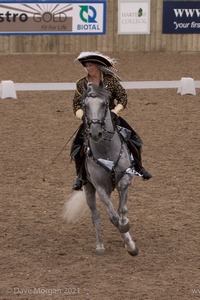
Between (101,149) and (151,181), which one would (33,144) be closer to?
(151,181)

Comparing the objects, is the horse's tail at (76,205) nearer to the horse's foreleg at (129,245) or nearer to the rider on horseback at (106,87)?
the rider on horseback at (106,87)

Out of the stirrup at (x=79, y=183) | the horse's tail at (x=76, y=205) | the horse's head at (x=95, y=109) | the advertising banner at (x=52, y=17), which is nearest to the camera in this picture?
the horse's head at (x=95, y=109)

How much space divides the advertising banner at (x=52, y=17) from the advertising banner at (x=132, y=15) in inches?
21.9

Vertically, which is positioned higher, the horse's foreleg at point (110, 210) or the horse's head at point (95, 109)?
the horse's head at point (95, 109)

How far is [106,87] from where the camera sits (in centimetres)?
945

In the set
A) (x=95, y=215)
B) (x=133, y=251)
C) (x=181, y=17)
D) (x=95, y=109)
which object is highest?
(x=181, y=17)

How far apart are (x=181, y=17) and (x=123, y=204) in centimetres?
2016

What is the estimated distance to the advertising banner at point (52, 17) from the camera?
27438 millimetres

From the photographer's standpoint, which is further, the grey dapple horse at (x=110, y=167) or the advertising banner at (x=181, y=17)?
the advertising banner at (x=181, y=17)

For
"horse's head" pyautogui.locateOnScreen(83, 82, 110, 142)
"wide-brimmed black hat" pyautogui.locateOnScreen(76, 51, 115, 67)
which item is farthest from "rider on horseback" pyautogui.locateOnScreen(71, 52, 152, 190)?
"horse's head" pyautogui.locateOnScreen(83, 82, 110, 142)

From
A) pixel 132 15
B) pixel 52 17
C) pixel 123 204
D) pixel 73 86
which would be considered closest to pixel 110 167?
pixel 123 204

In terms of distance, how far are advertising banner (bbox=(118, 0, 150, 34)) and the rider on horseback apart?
18864 millimetres

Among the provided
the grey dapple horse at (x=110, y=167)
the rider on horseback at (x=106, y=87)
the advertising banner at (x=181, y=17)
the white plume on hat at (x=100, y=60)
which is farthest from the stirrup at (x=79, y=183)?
the advertising banner at (x=181, y=17)

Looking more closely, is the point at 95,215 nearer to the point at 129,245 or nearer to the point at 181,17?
the point at 129,245
